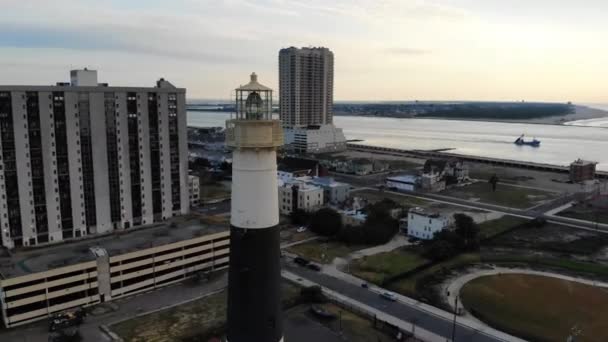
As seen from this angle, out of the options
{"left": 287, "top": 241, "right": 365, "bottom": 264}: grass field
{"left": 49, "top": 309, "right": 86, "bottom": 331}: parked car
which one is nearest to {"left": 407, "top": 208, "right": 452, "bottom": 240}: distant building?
{"left": 287, "top": 241, "right": 365, "bottom": 264}: grass field

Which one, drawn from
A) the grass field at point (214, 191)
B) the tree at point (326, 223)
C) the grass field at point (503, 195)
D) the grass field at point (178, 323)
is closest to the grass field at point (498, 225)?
the grass field at point (503, 195)

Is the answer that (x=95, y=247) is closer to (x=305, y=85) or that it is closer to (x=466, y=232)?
(x=466, y=232)

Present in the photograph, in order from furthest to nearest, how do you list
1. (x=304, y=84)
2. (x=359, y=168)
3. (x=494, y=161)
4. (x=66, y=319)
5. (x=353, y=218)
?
(x=304, y=84) < (x=494, y=161) < (x=359, y=168) < (x=353, y=218) < (x=66, y=319)

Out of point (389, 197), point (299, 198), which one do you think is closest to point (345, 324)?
point (299, 198)

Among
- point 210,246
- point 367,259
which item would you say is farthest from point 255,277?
point 367,259

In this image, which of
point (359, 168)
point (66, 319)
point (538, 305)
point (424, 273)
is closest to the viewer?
point (66, 319)

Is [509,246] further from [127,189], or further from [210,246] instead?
[127,189]

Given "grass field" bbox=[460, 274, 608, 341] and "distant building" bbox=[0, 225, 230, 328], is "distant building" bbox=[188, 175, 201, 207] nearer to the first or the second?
"distant building" bbox=[0, 225, 230, 328]
